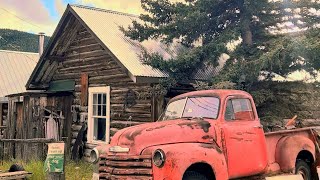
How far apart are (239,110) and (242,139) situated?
2.06 feet

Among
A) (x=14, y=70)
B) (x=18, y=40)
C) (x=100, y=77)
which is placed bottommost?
(x=100, y=77)

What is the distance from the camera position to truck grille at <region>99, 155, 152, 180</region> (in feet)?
20.7

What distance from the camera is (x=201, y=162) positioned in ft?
21.2

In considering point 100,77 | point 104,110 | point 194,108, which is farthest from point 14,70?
point 194,108

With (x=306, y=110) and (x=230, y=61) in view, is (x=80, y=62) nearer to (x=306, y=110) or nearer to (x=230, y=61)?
(x=230, y=61)

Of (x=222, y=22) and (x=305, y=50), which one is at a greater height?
(x=222, y=22)

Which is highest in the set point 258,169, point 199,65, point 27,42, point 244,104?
point 27,42

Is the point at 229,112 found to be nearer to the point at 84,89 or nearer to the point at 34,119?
the point at 84,89

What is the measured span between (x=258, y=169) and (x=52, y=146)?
4.14 meters

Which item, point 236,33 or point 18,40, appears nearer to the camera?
point 236,33

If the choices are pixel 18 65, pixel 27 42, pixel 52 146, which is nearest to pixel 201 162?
pixel 52 146

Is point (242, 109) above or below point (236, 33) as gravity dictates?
below

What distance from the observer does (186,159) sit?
625 centimetres

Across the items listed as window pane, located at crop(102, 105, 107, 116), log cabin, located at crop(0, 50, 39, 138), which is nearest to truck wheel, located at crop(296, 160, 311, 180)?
window pane, located at crop(102, 105, 107, 116)
